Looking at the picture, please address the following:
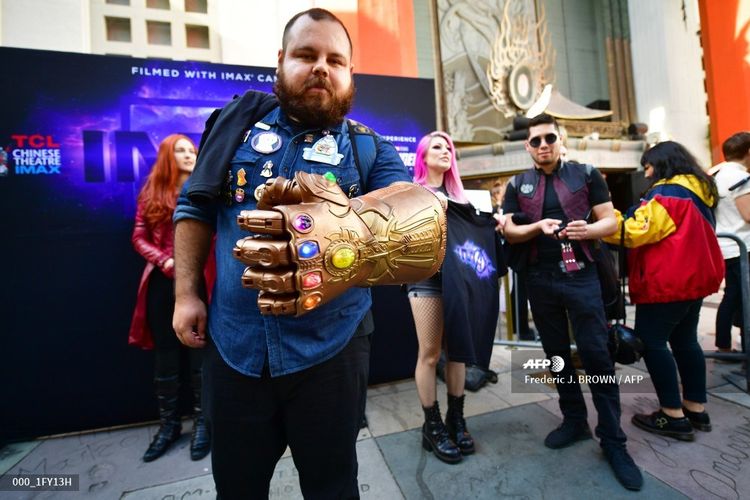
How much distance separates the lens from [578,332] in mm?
2240

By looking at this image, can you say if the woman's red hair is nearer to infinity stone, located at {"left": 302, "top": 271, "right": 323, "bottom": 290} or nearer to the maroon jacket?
the maroon jacket

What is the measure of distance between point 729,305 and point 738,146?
62.1 inches

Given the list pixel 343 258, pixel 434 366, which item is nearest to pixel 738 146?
pixel 434 366

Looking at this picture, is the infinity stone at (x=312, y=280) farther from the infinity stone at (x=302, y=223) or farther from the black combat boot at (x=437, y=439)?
the black combat boot at (x=437, y=439)

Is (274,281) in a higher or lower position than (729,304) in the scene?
higher

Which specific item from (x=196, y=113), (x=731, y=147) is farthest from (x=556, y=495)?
(x=196, y=113)

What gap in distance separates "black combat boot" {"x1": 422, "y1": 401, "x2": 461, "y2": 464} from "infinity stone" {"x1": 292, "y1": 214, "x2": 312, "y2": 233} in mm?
1932

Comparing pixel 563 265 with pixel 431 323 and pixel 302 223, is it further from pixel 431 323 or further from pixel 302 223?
pixel 302 223

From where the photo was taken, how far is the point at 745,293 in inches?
124

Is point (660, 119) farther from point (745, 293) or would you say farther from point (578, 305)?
point (578, 305)

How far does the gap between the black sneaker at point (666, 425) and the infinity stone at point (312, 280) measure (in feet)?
9.51

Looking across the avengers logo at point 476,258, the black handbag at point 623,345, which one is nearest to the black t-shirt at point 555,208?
the avengers logo at point 476,258

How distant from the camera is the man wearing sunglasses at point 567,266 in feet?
7.13

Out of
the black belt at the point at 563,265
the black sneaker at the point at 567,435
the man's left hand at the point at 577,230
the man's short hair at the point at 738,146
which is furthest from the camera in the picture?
the man's short hair at the point at 738,146
